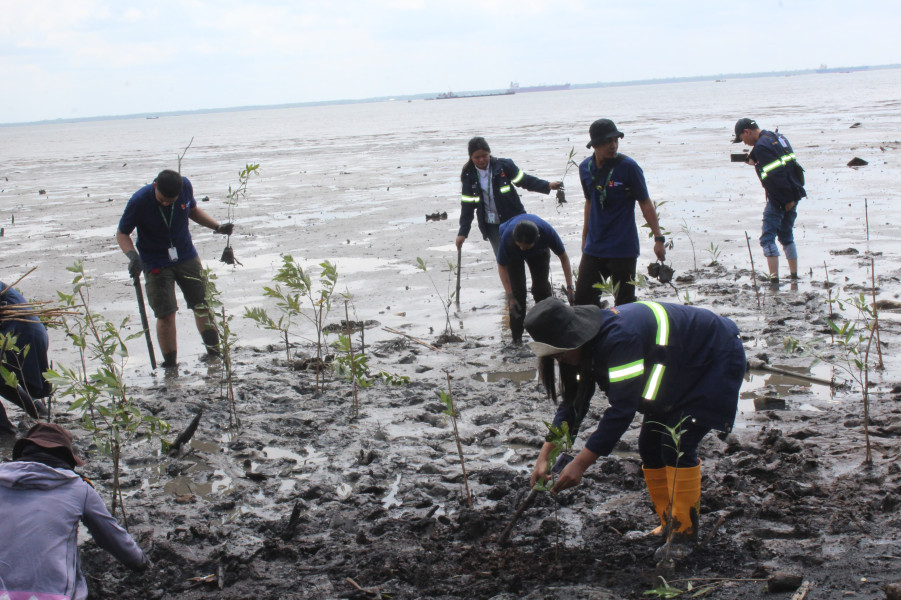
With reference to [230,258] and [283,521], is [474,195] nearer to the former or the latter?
[230,258]

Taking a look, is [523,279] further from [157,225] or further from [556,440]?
[556,440]

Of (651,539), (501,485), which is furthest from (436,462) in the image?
(651,539)

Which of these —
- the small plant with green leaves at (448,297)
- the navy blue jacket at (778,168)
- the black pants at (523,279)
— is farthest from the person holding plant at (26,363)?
the navy blue jacket at (778,168)

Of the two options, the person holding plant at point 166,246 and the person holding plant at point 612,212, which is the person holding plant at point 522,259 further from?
the person holding plant at point 166,246

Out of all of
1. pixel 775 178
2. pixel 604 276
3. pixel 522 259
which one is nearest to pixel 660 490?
pixel 604 276

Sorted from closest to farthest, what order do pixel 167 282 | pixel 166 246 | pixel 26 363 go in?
pixel 26 363, pixel 166 246, pixel 167 282

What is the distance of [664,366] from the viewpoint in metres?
3.20

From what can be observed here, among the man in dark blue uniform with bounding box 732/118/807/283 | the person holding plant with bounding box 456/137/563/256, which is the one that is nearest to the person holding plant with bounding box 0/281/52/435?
the person holding plant with bounding box 456/137/563/256

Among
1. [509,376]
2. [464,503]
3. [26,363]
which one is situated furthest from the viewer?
[509,376]

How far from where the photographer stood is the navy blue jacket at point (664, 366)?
120 inches

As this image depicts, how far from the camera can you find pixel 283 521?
160 inches

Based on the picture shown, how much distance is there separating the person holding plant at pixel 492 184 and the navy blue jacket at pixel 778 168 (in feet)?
7.13

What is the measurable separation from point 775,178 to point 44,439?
692 cm

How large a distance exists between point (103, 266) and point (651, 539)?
32.1ft
